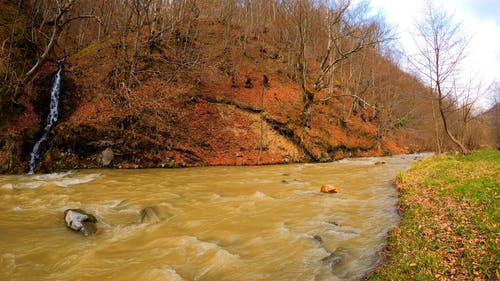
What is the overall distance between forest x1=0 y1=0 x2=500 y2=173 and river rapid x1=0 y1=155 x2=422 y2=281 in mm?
3919

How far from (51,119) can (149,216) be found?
40.4 feet

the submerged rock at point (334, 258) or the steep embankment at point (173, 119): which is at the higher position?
the steep embankment at point (173, 119)

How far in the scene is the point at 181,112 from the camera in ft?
64.0

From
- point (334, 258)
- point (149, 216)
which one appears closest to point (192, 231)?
point (149, 216)

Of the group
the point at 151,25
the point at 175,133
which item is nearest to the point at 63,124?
the point at 175,133

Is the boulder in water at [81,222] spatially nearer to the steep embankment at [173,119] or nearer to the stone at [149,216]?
the stone at [149,216]

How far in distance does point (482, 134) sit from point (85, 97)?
46555 millimetres

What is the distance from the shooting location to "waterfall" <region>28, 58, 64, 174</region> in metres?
13.8

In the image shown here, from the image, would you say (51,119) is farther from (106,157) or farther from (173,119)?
(173,119)

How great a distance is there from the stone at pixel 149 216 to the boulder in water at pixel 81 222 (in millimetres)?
1068

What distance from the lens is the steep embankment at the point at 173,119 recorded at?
48.6 ft

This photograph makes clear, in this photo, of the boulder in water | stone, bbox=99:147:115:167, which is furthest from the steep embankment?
the boulder in water

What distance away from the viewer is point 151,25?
22.3 metres

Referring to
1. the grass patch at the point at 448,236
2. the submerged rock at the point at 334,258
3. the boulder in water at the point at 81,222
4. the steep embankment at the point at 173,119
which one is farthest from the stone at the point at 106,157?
the grass patch at the point at 448,236
